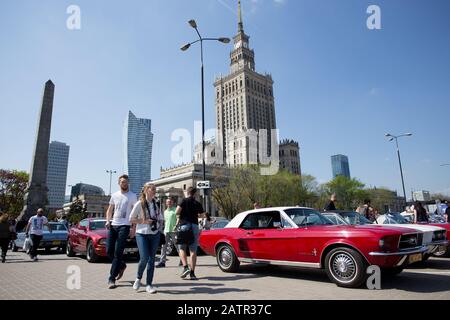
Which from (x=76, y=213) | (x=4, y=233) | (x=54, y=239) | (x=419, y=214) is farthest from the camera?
(x=76, y=213)

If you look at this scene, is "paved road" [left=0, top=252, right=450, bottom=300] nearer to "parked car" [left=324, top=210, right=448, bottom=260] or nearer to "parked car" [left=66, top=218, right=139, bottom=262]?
"parked car" [left=324, top=210, right=448, bottom=260]

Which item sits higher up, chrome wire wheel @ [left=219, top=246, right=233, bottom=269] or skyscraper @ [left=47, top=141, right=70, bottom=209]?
skyscraper @ [left=47, top=141, right=70, bottom=209]

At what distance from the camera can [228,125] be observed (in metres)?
122

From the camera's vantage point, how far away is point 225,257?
808 cm

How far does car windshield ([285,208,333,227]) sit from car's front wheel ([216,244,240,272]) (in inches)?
75.1

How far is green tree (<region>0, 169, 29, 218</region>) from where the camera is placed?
48156 mm

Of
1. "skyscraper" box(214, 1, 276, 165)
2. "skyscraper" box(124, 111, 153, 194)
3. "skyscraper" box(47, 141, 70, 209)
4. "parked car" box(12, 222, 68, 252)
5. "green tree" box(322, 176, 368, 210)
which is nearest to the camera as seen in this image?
"parked car" box(12, 222, 68, 252)

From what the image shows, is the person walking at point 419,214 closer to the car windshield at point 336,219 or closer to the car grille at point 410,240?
the car windshield at point 336,219

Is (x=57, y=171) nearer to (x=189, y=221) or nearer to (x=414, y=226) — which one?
(x=189, y=221)

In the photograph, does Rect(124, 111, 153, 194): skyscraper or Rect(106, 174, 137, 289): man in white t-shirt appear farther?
Rect(124, 111, 153, 194): skyscraper

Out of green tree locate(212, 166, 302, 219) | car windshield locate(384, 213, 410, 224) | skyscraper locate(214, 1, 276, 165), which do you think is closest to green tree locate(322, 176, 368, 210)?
green tree locate(212, 166, 302, 219)

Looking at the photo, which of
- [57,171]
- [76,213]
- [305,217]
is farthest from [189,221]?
[57,171]

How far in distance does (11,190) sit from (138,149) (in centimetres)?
5919
